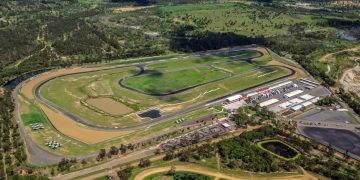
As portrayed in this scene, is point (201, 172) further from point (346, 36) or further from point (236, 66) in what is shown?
point (346, 36)

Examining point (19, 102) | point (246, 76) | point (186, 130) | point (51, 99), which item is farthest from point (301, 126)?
point (19, 102)

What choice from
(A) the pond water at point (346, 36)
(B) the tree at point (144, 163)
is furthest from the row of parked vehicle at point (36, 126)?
(A) the pond water at point (346, 36)

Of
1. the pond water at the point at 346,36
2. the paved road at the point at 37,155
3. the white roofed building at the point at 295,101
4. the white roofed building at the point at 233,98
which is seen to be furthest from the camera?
the pond water at the point at 346,36

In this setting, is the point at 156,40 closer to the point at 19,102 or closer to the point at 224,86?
the point at 224,86

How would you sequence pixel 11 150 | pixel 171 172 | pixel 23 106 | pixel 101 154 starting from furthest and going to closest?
pixel 23 106
pixel 11 150
pixel 101 154
pixel 171 172

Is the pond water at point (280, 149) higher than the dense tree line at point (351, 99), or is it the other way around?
the dense tree line at point (351, 99)

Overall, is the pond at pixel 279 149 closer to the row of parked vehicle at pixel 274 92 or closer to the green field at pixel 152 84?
the row of parked vehicle at pixel 274 92

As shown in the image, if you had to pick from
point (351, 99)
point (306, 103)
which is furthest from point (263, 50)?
point (306, 103)
